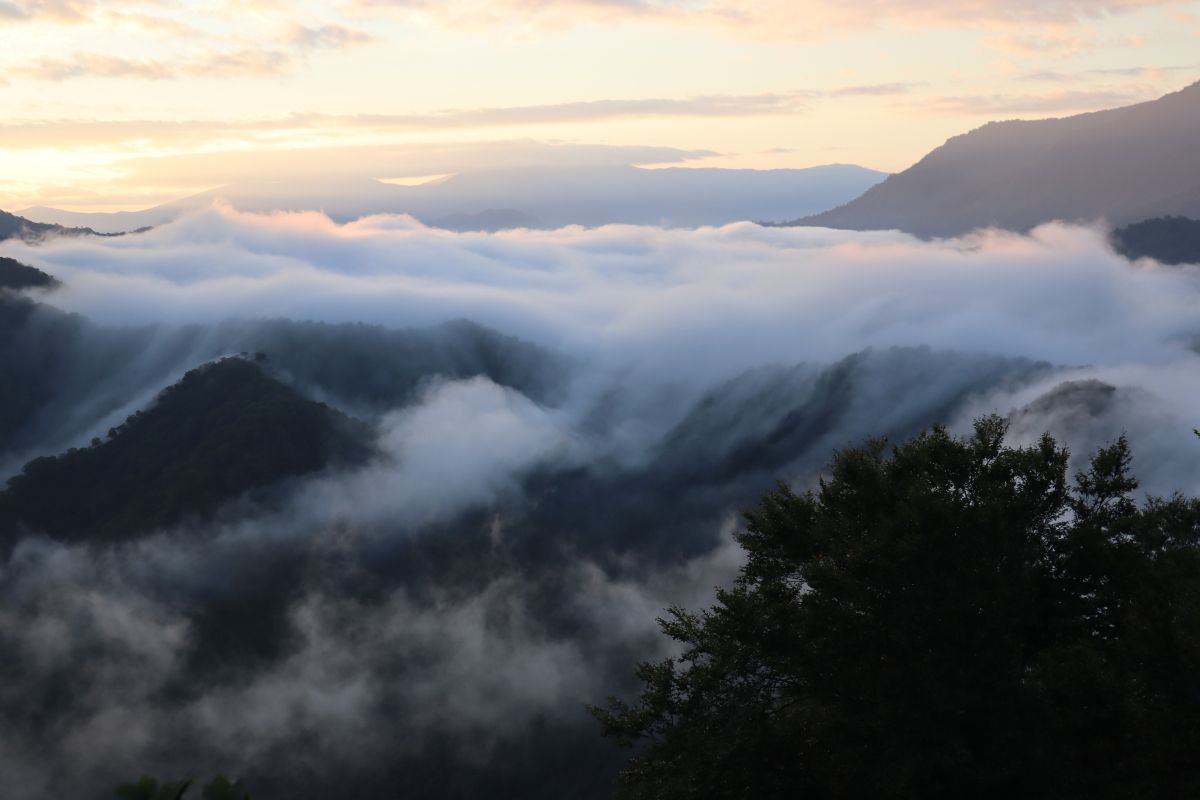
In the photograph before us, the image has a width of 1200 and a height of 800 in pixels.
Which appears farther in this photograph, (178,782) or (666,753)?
(666,753)

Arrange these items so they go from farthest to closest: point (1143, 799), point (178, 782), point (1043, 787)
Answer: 1. point (1043, 787)
2. point (1143, 799)
3. point (178, 782)

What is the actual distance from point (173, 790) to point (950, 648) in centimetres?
2326

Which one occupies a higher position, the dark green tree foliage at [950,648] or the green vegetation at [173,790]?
the green vegetation at [173,790]

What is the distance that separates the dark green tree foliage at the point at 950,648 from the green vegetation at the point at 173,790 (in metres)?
20.1

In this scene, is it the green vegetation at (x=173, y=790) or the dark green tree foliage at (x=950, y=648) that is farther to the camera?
the dark green tree foliage at (x=950, y=648)

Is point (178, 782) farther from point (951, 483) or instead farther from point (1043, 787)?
point (951, 483)

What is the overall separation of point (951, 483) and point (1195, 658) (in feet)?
34.2

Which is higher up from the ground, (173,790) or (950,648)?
(173,790)

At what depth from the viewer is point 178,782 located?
11906 millimetres

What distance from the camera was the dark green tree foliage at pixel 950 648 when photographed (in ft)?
89.3

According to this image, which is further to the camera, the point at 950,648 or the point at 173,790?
the point at 950,648

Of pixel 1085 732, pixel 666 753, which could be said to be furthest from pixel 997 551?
pixel 666 753

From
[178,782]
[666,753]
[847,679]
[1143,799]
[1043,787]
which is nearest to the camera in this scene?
[178,782]

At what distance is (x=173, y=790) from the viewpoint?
11.6 m
